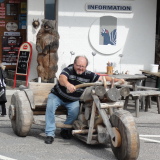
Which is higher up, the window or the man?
the window

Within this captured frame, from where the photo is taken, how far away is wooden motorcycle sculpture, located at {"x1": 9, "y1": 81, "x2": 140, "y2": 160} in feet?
20.1

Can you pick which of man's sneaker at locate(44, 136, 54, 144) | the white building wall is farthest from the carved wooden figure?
man's sneaker at locate(44, 136, 54, 144)

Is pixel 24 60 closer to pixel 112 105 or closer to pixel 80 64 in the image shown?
pixel 80 64

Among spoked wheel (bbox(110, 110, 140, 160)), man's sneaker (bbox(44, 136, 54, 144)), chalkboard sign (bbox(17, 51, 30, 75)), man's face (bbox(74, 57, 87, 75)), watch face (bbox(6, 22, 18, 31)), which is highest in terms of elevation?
watch face (bbox(6, 22, 18, 31))

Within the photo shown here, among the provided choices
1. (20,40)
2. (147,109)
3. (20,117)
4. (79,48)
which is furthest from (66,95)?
(20,40)

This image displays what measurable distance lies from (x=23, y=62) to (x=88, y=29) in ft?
6.40

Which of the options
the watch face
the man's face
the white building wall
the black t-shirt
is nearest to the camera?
the man's face

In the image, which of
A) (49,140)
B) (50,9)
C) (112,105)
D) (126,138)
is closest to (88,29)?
(50,9)

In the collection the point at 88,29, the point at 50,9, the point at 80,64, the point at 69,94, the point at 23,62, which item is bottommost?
the point at 69,94

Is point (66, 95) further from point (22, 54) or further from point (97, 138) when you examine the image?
point (22, 54)

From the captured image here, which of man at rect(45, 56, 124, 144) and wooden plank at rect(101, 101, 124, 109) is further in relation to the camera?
man at rect(45, 56, 124, 144)

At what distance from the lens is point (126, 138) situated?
6059 mm

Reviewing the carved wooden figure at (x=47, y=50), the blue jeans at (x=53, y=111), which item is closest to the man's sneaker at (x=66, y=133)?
the blue jeans at (x=53, y=111)

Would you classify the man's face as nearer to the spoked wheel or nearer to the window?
the spoked wheel
